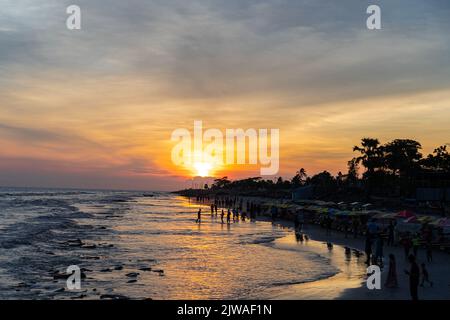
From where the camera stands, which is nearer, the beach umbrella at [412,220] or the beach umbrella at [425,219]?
the beach umbrella at [425,219]

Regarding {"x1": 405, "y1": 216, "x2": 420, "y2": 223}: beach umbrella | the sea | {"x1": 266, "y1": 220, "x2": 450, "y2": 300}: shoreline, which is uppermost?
{"x1": 405, "y1": 216, "x2": 420, "y2": 223}: beach umbrella

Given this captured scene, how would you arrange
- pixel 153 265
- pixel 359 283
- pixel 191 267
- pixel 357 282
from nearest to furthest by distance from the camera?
pixel 359 283 → pixel 357 282 → pixel 191 267 → pixel 153 265

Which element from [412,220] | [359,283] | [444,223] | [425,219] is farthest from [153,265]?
[425,219]

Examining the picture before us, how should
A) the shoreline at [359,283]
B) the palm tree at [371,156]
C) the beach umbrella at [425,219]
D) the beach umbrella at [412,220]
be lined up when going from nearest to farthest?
1. the shoreline at [359,283]
2. the beach umbrella at [425,219]
3. the beach umbrella at [412,220]
4. the palm tree at [371,156]

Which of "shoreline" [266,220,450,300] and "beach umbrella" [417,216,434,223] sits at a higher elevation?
"beach umbrella" [417,216,434,223]

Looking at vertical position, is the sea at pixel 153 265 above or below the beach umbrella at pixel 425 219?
below

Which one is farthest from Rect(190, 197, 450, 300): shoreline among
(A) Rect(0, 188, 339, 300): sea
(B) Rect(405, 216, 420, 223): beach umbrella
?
(B) Rect(405, 216, 420, 223): beach umbrella

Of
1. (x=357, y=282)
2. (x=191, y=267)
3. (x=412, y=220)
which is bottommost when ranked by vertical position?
(x=191, y=267)

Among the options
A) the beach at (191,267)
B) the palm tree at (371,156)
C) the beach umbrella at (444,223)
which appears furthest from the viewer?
the palm tree at (371,156)

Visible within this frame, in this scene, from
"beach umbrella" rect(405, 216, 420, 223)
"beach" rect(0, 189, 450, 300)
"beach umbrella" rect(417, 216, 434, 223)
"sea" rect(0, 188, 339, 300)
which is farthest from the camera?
"beach umbrella" rect(405, 216, 420, 223)

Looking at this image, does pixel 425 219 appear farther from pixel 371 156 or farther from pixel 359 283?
pixel 371 156

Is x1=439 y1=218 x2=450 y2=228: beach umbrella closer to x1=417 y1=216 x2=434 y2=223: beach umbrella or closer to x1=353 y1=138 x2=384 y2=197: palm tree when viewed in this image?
x1=417 y1=216 x2=434 y2=223: beach umbrella

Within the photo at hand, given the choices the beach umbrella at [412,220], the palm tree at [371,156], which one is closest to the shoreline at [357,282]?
the beach umbrella at [412,220]

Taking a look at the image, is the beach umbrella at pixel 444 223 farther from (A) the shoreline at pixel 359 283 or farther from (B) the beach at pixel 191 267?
(B) the beach at pixel 191 267
